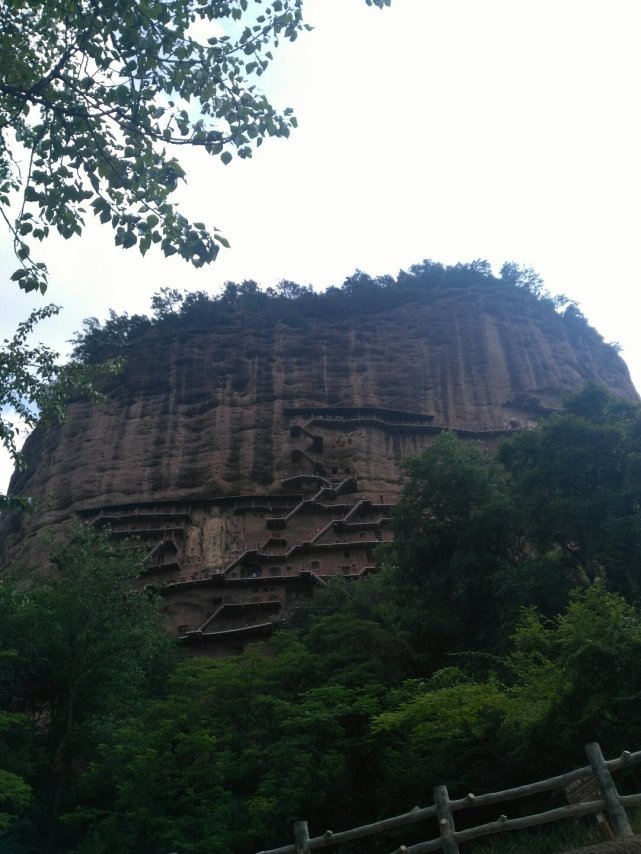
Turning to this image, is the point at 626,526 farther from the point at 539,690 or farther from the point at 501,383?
the point at 501,383

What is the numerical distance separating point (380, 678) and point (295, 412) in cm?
3175

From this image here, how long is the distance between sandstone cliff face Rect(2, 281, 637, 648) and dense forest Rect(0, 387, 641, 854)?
15.0 m

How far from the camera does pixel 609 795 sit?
7070 mm

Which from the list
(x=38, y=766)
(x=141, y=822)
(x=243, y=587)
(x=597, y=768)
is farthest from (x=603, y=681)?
(x=243, y=587)

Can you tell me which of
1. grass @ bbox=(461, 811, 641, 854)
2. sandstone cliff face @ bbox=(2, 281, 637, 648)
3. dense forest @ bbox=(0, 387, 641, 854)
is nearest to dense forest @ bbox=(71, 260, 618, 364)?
sandstone cliff face @ bbox=(2, 281, 637, 648)

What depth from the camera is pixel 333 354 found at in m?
52.7

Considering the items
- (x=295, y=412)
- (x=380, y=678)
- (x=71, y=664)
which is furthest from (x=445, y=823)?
(x=295, y=412)

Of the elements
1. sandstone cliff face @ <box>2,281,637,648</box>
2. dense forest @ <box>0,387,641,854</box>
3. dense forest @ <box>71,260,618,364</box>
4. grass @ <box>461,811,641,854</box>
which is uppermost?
dense forest @ <box>71,260,618,364</box>

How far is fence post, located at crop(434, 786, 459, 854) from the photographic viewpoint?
7.25 meters

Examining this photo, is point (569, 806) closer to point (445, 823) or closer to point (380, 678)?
point (445, 823)

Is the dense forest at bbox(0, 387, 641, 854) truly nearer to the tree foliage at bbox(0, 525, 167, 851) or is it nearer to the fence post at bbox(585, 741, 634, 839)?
the tree foliage at bbox(0, 525, 167, 851)

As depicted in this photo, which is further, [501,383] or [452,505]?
[501,383]

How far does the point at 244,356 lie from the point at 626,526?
122 ft

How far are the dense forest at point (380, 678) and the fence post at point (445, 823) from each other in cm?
311
